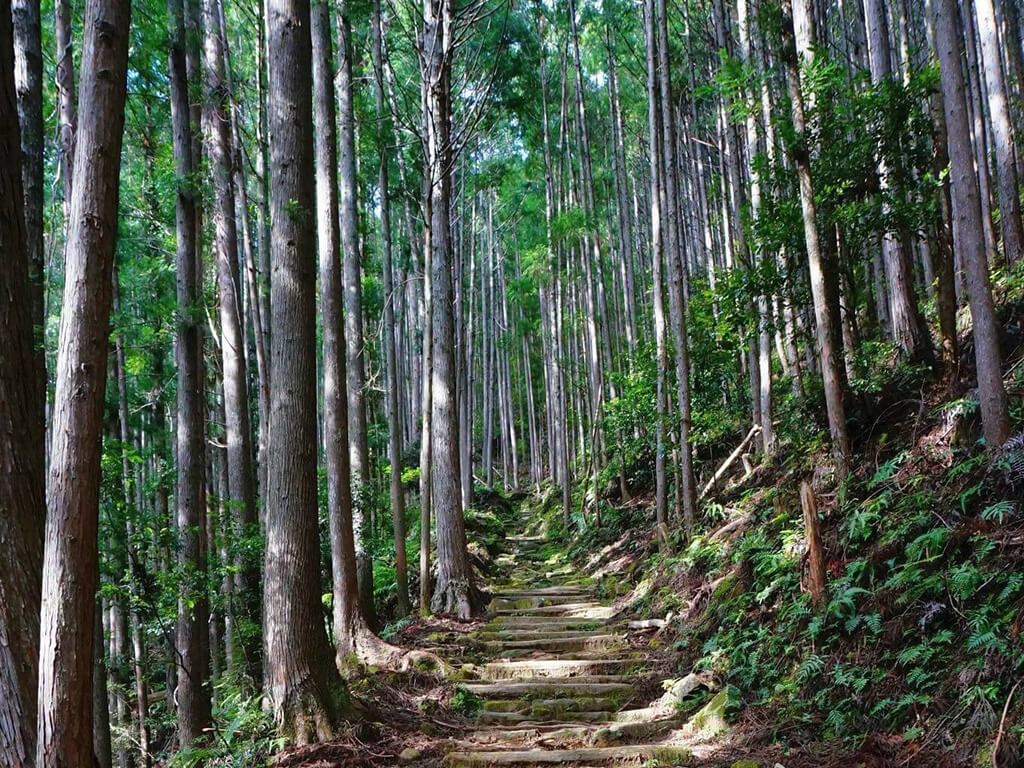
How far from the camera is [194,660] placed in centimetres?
798

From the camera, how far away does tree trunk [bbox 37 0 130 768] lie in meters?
3.28

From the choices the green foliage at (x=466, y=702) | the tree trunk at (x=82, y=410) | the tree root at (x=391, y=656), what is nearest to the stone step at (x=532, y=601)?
the tree root at (x=391, y=656)

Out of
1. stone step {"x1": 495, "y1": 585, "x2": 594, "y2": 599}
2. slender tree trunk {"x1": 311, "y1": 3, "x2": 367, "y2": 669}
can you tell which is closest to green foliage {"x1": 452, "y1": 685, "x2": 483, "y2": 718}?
slender tree trunk {"x1": 311, "y1": 3, "x2": 367, "y2": 669}

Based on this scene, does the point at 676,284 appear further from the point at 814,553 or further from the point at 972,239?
the point at 814,553

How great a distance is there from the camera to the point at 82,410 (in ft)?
11.4

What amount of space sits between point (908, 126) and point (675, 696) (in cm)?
595

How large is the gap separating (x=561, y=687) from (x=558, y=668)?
58 cm

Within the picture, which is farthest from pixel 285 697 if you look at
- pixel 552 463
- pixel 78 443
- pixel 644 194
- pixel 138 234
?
pixel 644 194

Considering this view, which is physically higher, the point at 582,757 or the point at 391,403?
the point at 391,403

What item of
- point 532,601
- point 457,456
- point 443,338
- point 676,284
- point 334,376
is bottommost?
point 532,601

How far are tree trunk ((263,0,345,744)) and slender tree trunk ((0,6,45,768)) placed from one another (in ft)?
A: 5.86

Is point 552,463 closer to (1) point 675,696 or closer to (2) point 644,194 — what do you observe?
(2) point 644,194

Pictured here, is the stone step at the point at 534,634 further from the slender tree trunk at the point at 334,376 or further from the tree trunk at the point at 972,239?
the tree trunk at the point at 972,239

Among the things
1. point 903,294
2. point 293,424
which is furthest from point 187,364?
point 903,294
